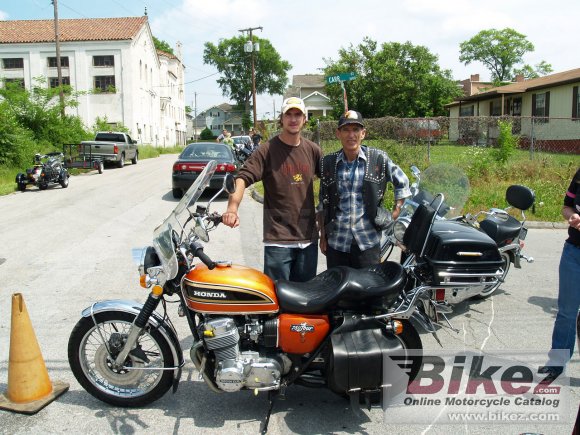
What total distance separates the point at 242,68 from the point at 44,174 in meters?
67.4

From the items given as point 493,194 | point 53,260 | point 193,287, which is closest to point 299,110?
point 193,287

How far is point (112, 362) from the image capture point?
344cm

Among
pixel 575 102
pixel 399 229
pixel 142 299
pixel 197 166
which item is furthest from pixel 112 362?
pixel 575 102

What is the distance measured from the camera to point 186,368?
4.14m

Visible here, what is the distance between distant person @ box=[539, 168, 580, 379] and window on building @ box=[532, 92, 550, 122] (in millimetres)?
28513

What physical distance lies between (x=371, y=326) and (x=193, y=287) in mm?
1155

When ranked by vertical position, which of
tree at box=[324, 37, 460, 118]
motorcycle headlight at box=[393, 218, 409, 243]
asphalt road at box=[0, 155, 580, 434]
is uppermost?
tree at box=[324, 37, 460, 118]

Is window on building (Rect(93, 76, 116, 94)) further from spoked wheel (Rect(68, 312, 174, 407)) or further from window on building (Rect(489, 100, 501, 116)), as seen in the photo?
spoked wheel (Rect(68, 312, 174, 407))

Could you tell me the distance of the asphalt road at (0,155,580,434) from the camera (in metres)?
3.31

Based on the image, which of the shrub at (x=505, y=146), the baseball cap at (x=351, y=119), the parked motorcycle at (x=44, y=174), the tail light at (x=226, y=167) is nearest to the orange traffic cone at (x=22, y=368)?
the baseball cap at (x=351, y=119)

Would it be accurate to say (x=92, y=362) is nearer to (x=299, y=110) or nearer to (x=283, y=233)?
(x=283, y=233)

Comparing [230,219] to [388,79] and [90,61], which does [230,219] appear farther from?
[90,61]

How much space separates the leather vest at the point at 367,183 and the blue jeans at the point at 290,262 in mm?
325

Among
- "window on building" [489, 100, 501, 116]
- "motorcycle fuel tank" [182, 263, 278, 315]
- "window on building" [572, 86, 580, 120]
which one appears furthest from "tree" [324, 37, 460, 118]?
"motorcycle fuel tank" [182, 263, 278, 315]
